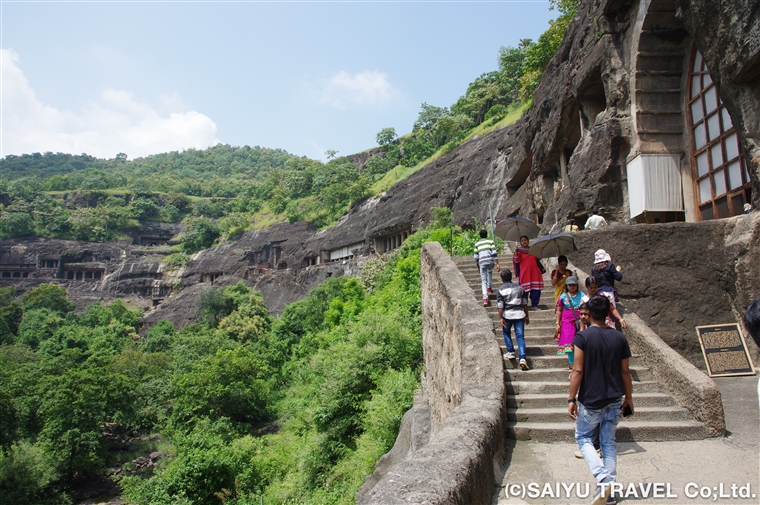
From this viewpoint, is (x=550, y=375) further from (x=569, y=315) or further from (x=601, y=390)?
(x=601, y=390)

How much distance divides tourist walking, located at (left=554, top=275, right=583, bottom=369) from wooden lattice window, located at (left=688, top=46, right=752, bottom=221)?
5.73m

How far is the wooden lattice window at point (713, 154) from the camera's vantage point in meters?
9.62

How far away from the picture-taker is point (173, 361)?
3459 centimetres

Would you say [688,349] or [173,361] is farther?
[173,361]

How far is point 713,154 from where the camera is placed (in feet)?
34.2

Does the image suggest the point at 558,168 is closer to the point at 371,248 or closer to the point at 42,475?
the point at 371,248

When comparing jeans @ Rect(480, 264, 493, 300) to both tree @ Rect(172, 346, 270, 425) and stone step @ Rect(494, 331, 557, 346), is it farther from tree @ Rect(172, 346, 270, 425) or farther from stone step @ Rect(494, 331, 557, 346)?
tree @ Rect(172, 346, 270, 425)

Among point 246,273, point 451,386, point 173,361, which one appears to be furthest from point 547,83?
point 246,273

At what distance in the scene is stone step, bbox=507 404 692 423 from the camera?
5105 mm

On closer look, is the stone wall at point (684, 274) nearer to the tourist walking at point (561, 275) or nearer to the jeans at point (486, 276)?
the tourist walking at point (561, 275)

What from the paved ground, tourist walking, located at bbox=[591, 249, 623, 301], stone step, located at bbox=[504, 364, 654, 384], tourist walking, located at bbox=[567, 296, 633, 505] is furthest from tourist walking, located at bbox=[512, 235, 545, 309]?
tourist walking, located at bbox=[567, 296, 633, 505]

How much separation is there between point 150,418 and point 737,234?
94.5ft

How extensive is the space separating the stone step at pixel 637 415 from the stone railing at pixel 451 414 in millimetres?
501

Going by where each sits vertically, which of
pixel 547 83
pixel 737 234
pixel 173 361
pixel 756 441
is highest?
pixel 547 83
